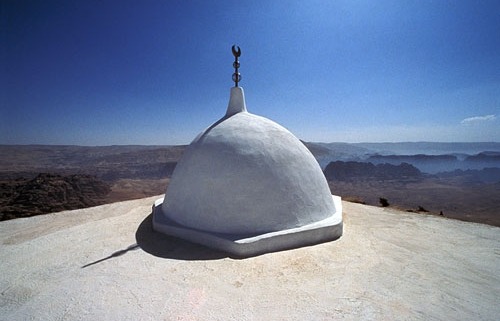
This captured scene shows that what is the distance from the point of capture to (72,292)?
4.59 m

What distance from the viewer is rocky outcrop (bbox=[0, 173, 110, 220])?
24.9 meters

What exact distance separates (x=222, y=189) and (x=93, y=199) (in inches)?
1212

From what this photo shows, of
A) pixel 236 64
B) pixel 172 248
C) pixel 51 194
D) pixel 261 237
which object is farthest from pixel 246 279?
pixel 51 194

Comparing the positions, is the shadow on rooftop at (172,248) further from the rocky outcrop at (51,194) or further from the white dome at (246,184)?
the rocky outcrop at (51,194)

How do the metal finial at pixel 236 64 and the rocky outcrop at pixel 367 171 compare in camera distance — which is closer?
the metal finial at pixel 236 64

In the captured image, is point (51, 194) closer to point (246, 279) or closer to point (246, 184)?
point (246, 184)

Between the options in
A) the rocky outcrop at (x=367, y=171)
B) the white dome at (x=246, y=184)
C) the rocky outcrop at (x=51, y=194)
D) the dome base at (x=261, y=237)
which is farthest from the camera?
the rocky outcrop at (x=367, y=171)

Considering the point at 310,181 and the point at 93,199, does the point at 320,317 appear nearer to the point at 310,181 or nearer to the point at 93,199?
the point at 310,181

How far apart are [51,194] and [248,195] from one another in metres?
30.2

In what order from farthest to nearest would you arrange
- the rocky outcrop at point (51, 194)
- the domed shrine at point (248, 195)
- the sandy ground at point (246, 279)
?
the rocky outcrop at point (51, 194) → the domed shrine at point (248, 195) → the sandy ground at point (246, 279)

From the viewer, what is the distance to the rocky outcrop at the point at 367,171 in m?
71.9

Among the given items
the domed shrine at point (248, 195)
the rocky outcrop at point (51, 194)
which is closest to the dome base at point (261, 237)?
the domed shrine at point (248, 195)

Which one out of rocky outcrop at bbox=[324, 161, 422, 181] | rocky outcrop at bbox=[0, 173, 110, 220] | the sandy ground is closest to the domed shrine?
the sandy ground

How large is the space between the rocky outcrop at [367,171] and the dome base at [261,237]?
66.9m
